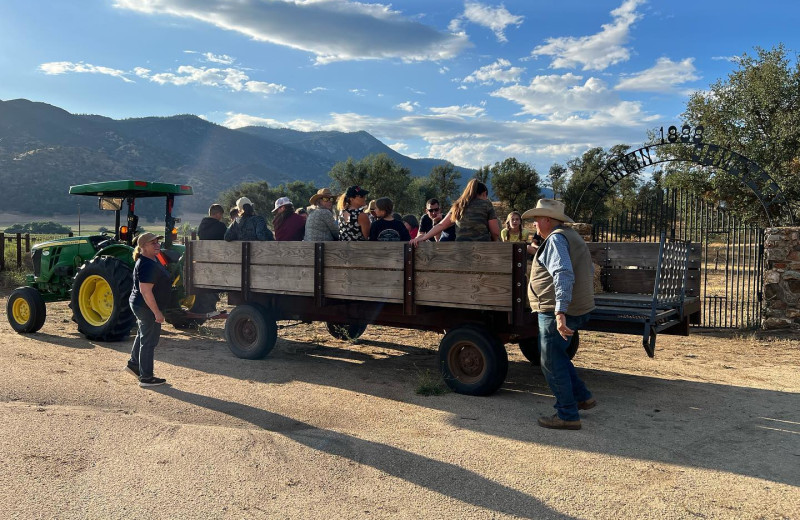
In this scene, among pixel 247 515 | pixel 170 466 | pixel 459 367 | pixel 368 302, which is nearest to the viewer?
pixel 247 515

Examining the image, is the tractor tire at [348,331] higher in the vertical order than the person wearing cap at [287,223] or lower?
lower

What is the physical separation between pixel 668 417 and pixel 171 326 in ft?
26.3

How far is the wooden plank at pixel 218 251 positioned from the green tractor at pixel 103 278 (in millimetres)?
693

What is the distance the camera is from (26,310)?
343 inches

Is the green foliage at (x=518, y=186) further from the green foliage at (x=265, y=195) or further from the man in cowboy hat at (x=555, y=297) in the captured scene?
the man in cowboy hat at (x=555, y=297)

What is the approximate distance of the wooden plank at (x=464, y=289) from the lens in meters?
5.12

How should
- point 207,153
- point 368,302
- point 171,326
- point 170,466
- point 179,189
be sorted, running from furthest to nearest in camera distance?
point 207,153
point 171,326
point 179,189
point 368,302
point 170,466

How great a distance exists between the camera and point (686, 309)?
229 inches

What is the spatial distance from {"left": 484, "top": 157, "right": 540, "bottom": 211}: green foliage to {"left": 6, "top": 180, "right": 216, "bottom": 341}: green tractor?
3142 cm

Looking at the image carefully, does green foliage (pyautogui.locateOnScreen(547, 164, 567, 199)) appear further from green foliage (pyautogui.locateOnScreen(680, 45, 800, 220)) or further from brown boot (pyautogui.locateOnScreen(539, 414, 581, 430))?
brown boot (pyautogui.locateOnScreen(539, 414, 581, 430))

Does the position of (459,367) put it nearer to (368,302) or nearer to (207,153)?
(368,302)

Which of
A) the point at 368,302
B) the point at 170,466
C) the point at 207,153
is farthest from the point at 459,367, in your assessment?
the point at 207,153

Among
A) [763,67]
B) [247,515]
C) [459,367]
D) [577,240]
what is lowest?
[247,515]

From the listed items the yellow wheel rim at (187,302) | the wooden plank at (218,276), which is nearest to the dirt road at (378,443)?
the wooden plank at (218,276)
